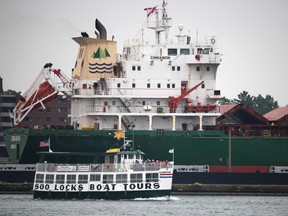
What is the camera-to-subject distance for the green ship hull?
298ft

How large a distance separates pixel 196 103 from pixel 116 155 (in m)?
14.7

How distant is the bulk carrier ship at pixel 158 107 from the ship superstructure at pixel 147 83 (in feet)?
0.25

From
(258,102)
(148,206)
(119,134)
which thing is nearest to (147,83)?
(119,134)

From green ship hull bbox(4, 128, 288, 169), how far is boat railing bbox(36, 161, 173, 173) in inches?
258

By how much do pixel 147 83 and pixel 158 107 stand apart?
2.11 m

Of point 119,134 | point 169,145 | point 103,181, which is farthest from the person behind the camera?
point 169,145

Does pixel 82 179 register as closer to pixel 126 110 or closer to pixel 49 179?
pixel 49 179

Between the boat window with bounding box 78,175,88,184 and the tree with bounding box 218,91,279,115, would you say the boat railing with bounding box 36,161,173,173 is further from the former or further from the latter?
the tree with bounding box 218,91,279,115

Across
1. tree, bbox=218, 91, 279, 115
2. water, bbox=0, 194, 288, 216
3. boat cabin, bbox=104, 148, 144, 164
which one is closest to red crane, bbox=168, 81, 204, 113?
water, bbox=0, 194, 288, 216

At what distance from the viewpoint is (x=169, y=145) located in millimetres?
92625

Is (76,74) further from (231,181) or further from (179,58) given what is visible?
(231,181)

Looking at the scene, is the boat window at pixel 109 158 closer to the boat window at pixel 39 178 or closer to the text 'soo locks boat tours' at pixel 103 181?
the text 'soo locks boat tours' at pixel 103 181

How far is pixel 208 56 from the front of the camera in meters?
94.9

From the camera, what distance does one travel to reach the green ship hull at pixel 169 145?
9094 cm
